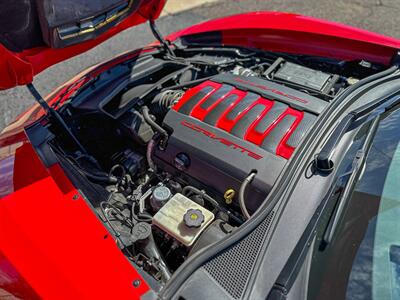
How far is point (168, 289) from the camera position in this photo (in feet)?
4.09

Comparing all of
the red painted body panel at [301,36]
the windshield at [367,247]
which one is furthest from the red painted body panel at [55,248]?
the red painted body panel at [301,36]

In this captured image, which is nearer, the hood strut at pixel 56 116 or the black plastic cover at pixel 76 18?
the black plastic cover at pixel 76 18

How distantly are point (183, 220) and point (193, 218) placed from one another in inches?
1.7

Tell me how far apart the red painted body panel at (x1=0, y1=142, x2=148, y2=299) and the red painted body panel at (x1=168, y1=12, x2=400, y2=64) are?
5.22 ft

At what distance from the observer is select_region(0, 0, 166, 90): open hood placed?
1.66m

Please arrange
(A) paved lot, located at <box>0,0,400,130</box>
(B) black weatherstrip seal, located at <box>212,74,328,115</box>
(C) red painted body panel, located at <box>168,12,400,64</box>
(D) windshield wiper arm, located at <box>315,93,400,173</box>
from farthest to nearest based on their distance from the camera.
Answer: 1. (A) paved lot, located at <box>0,0,400,130</box>
2. (C) red painted body panel, located at <box>168,12,400,64</box>
3. (B) black weatherstrip seal, located at <box>212,74,328,115</box>
4. (D) windshield wiper arm, located at <box>315,93,400,173</box>

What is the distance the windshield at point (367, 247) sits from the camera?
4.00 ft

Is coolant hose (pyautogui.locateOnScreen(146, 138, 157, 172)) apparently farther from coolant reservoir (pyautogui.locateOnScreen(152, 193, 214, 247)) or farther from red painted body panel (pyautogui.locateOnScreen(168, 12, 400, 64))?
red painted body panel (pyautogui.locateOnScreen(168, 12, 400, 64))

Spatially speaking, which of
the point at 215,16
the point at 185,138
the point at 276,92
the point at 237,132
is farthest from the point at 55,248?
the point at 215,16

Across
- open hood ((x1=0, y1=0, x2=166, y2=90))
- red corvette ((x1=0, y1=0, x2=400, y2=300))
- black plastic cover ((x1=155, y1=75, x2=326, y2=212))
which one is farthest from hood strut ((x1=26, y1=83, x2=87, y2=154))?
black plastic cover ((x1=155, y1=75, x2=326, y2=212))

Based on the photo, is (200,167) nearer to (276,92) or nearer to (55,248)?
(276,92)

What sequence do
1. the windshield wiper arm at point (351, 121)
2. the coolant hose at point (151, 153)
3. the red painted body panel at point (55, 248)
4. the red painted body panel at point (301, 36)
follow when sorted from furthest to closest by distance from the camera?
the red painted body panel at point (301, 36) → the coolant hose at point (151, 153) → the windshield wiper arm at point (351, 121) → the red painted body panel at point (55, 248)

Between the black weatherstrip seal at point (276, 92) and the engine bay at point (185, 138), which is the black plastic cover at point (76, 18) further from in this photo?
the black weatherstrip seal at point (276, 92)

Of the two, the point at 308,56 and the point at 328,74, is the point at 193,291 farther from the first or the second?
the point at 308,56
